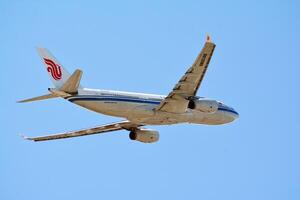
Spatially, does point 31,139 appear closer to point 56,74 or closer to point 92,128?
point 92,128

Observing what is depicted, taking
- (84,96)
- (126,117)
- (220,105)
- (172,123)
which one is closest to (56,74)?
(84,96)

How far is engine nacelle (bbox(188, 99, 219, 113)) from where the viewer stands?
55219mm

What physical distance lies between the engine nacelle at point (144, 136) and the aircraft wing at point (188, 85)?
6.56 m

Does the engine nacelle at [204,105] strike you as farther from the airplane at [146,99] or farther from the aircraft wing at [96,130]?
the aircraft wing at [96,130]

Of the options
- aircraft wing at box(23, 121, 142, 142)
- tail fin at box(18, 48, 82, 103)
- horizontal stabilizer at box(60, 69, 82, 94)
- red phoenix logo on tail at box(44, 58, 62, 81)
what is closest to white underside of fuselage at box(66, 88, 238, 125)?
horizontal stabilizer at box(60, 69, 82, 94)

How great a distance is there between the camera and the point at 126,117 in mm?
57062

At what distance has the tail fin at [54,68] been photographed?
178 ft

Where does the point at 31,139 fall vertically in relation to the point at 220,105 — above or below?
below

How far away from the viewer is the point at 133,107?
55.8 m

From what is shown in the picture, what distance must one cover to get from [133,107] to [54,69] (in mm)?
6422

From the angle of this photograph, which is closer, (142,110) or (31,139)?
(142,110)

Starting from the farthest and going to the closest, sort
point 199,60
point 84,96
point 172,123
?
point 172,123 → point 84,96 → point 199,60

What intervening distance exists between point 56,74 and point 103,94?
12.0ft

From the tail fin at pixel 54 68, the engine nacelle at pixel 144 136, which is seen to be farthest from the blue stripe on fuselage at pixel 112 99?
the engine nacelle at pixel 144 136
